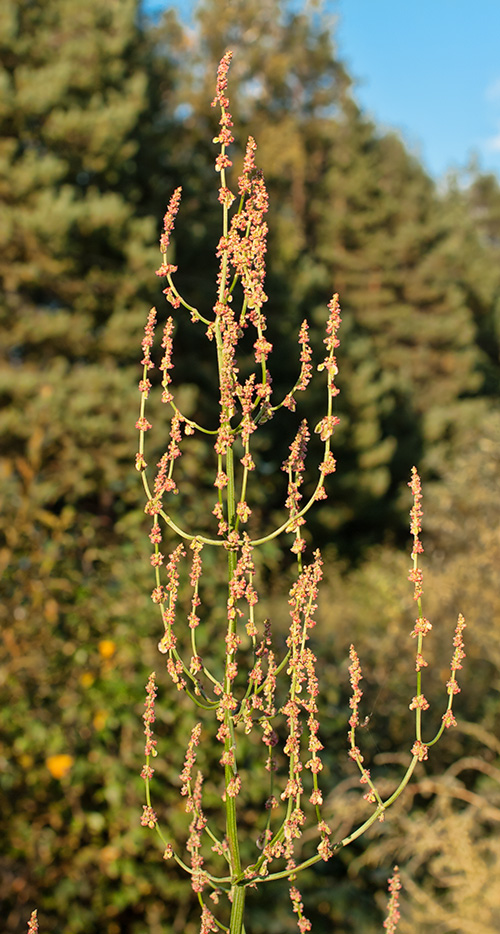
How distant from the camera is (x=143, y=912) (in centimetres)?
329

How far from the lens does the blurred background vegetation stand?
320 cm

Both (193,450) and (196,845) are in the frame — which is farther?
(193,450)

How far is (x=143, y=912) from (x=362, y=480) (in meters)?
12.7

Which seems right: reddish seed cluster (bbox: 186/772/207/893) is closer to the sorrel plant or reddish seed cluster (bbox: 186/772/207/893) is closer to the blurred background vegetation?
the sorrel plant

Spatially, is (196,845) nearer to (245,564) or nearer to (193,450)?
(245,564)

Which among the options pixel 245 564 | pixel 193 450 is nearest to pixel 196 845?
pixel 245 564

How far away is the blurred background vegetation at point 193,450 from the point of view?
3.20m

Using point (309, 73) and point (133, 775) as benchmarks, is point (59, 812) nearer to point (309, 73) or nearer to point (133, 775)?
point (133, 775)

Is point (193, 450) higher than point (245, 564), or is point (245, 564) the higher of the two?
point (193, 450)

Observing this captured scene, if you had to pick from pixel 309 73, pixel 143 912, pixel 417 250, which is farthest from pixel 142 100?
pixel 309 73

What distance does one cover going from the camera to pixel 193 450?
12.5 ft

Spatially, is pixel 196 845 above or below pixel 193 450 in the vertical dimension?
below

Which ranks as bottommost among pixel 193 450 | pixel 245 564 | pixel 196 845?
pixel 196 845

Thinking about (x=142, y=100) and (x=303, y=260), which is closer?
(x=142, y=100)
